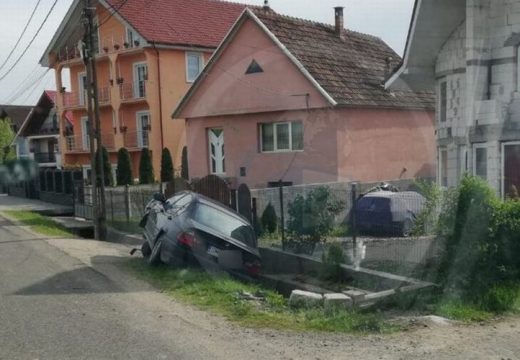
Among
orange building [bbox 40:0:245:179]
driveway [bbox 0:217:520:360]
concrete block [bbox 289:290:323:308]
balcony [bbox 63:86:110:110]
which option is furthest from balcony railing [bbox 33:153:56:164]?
concrete block [bbox 289:290:323:308]

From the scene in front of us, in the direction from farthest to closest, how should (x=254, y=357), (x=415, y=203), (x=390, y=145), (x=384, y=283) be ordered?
(x=390, y=145)
(x=415, y=203)
(x=384, y=283)
(x=254, y=357)

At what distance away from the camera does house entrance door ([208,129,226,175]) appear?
23594 millimetres

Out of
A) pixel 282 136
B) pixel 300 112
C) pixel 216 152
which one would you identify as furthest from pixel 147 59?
pixel 300 112

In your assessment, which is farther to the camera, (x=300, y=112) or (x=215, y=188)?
(x=300, y=112)

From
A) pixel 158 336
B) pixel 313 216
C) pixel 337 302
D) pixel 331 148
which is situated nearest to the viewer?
pixel 158 336

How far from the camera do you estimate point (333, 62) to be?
70.0 feet

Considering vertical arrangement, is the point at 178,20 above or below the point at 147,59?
above

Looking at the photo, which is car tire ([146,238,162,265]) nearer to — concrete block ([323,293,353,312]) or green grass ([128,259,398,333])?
green grass ([128,259,398,333])

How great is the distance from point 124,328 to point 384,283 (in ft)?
13.4

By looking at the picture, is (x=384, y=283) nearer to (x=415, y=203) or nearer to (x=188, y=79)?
(x=415, y=203)

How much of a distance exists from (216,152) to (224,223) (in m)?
13.1

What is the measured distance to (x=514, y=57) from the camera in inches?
479

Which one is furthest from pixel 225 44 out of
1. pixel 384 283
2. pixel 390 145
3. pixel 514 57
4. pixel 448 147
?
pixel 384 283

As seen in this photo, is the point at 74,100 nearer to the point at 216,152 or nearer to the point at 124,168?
the point at 124,168
